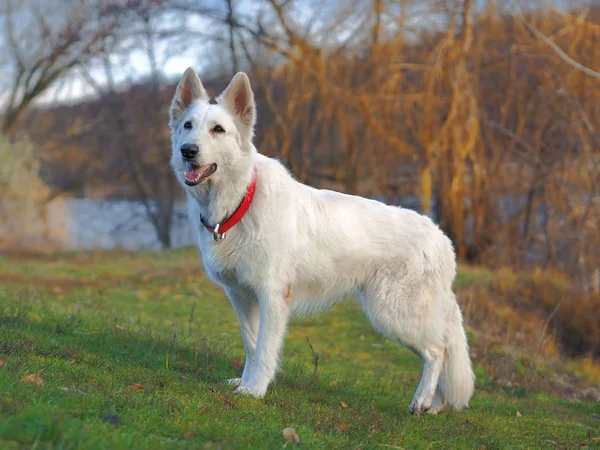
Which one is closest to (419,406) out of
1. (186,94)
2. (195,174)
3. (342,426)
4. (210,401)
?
(342,426)

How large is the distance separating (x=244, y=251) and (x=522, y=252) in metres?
15.4

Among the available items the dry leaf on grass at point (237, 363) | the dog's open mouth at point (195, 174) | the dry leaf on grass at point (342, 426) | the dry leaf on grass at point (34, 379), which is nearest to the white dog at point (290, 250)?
the dog's open mouth at point (195, 174)

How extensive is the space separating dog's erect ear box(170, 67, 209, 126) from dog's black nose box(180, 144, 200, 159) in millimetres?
528

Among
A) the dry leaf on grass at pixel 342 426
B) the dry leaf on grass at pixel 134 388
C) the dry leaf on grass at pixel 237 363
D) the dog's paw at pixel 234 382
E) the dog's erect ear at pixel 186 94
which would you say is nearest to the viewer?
the dry leaf on grass at pixel 134 388

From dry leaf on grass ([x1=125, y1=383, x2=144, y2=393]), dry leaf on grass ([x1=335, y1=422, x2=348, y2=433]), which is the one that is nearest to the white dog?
dry leaf on grass ([x1=335, y1=422, x2=348, y2=433])

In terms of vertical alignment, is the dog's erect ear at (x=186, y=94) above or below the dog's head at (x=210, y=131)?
above

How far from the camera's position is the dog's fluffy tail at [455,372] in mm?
5727

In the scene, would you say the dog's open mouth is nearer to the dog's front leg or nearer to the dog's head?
the dog's head

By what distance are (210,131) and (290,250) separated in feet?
3.62

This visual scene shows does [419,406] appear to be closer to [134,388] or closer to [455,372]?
[455,372]

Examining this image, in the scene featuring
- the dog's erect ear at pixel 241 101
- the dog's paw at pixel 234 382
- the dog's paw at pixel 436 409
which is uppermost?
the dog's erect ear at pixel 241 101

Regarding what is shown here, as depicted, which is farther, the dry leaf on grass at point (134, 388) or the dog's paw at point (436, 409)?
the dog's paw at point (436, 409)

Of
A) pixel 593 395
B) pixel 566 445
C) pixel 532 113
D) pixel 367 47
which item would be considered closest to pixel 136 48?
pixel 367 47

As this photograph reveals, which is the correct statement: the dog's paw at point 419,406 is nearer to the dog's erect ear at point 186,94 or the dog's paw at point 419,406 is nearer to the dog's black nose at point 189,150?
the dog's black nose at point 189,150
